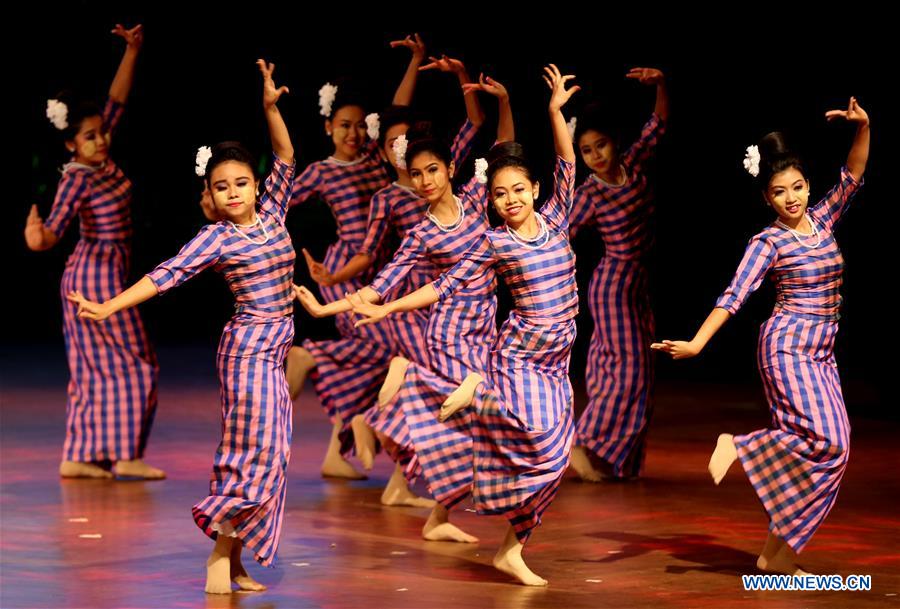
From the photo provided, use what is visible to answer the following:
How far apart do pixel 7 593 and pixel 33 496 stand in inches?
69.3

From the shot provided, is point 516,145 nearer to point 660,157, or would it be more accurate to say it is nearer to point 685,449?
point 685,449

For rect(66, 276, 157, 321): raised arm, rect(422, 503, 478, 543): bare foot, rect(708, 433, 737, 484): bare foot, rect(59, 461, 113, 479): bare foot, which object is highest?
rect(66, 276, 157, 321): raised arm

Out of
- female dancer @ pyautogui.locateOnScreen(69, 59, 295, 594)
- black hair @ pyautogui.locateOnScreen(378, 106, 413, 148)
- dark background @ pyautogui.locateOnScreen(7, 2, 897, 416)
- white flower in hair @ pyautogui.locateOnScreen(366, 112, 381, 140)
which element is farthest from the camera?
dark background @ pyautogui.locateOnScreen(7, 2, 897, 416)

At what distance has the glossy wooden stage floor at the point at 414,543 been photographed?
16.4 ft

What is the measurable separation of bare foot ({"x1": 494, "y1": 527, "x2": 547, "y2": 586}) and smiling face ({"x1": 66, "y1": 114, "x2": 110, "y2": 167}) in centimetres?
290

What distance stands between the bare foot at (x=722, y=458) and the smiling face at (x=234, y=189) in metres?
1.62

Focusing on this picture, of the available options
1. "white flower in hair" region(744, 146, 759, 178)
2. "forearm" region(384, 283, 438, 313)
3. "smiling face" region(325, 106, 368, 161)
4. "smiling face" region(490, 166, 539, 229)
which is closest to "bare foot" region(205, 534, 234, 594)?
"forearm" region(384, 283, 438, 313)

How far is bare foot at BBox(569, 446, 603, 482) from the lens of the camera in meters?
7.15

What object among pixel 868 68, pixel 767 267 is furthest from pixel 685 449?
pixel 767 267

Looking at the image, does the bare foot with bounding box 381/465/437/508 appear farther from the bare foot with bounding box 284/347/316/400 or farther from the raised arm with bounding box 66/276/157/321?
the raised arm with bounding box 66/276/157/321

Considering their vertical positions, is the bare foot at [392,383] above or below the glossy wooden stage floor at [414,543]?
above

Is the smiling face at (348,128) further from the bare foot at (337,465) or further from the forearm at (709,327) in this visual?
the forearm at (709,327)

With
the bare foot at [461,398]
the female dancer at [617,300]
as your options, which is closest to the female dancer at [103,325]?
the female dancer at [617,300]

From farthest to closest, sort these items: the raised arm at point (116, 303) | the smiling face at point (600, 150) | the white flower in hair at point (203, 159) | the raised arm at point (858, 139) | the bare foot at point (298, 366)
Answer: the bare foot at point (298, 366)
the smiling face at point (600, 150)
the raised arm at point (858, 139)
the white flower in hair at point (203, 159)
the raised arm at point (116, 303)
